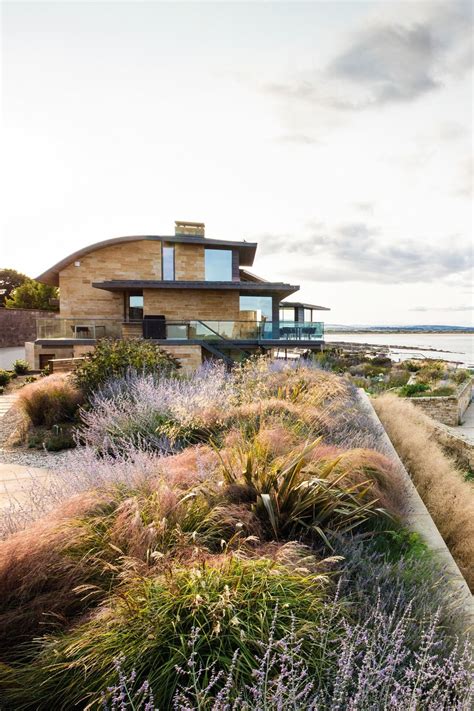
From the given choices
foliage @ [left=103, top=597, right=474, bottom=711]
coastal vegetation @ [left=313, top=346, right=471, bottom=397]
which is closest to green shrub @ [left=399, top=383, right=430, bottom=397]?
coastal vegetation @ [left=313, top=346, right=471, bottom=397]

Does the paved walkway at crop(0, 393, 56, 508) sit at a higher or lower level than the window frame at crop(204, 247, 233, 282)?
lower

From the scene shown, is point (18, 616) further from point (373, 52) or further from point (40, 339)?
point (40, 339)

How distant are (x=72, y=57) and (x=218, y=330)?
39.0ft

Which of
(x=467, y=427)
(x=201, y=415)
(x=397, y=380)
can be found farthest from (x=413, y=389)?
(x=201, y=415)

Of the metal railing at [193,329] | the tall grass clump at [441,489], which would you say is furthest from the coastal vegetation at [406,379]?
the tall grass clump at [441,489]

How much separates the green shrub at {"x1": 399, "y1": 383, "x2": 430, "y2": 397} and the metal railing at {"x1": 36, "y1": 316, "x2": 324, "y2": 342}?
5781mm

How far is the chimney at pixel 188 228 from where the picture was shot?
2297 centimetres

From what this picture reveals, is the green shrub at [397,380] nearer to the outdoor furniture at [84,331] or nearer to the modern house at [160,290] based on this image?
the modern house at [160,290]

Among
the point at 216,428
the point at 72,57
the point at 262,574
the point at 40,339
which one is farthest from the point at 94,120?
the point at 40,339

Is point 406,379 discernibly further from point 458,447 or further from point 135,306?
point 135,306

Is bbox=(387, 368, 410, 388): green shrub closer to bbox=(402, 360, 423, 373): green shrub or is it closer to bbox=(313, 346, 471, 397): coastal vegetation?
bbox=(313, 346, 471, 397): coastal vegetation

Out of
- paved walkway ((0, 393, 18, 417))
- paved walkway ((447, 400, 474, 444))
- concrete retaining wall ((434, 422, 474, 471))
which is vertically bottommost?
paved walkway ((447, 400, 474, 444))

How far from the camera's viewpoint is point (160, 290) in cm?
2145

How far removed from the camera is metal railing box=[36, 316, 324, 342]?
1773 cm
